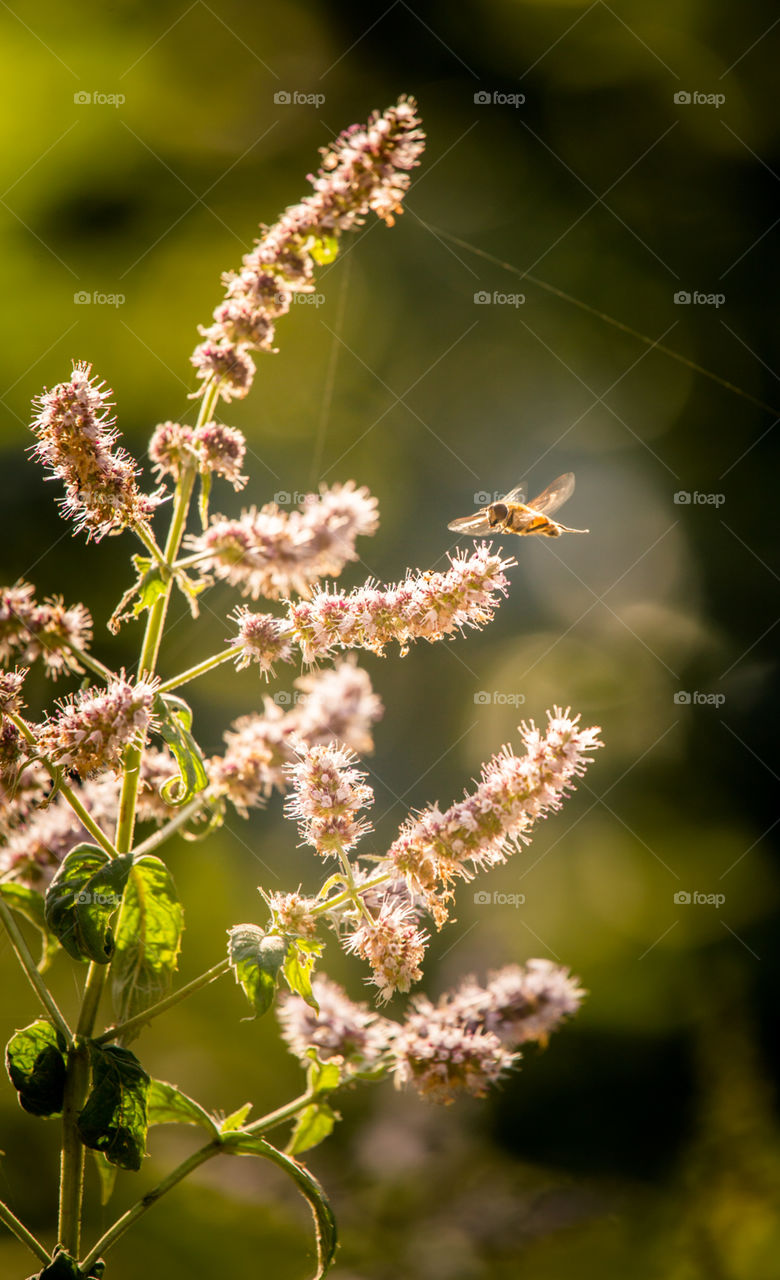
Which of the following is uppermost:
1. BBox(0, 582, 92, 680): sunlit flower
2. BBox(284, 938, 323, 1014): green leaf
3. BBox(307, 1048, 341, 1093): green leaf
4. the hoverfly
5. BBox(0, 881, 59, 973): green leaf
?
the hoverfly

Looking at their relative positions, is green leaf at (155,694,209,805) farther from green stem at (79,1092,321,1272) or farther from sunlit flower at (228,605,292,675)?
green stem at (79,1092,321,1272)

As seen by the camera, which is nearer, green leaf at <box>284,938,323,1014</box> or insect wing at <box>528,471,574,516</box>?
Answer: green leaf at <box>284,938,323,1014</box>

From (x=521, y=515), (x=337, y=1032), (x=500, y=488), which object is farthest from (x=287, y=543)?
(x=500, y=488)

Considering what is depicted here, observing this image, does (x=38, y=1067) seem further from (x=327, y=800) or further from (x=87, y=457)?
(x=87, y=457)

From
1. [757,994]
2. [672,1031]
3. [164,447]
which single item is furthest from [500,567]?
[757,994]

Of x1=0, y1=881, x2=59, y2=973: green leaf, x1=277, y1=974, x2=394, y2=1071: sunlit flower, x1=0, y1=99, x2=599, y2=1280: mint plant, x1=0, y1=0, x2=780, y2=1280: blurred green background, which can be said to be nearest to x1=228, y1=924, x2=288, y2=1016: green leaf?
x1=0, y1=99, x2=599, y2=1280: mint plant
